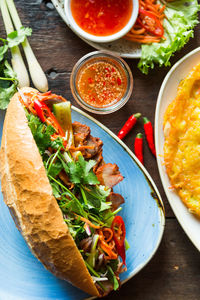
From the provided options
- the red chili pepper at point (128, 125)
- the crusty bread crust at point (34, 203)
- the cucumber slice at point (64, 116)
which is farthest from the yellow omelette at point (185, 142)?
the crusty bread crust at point (34, 203)

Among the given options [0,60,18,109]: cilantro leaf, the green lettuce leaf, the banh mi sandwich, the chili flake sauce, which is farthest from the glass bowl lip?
[0,60,18,109]: cilantro leaf

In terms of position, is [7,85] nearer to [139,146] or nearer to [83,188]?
[83,188]

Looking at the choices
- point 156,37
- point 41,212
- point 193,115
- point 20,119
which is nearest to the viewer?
point 41,212

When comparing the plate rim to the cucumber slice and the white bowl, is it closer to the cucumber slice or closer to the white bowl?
the cucumber slice

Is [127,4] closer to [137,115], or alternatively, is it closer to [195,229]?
[137,115]

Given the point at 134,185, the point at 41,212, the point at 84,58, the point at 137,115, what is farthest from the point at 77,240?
the point at 84,58

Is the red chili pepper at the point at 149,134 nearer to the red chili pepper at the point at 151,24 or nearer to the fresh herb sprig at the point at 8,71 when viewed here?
the red chili pepper at the point at 151,24

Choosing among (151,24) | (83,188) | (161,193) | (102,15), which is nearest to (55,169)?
(83,188)
